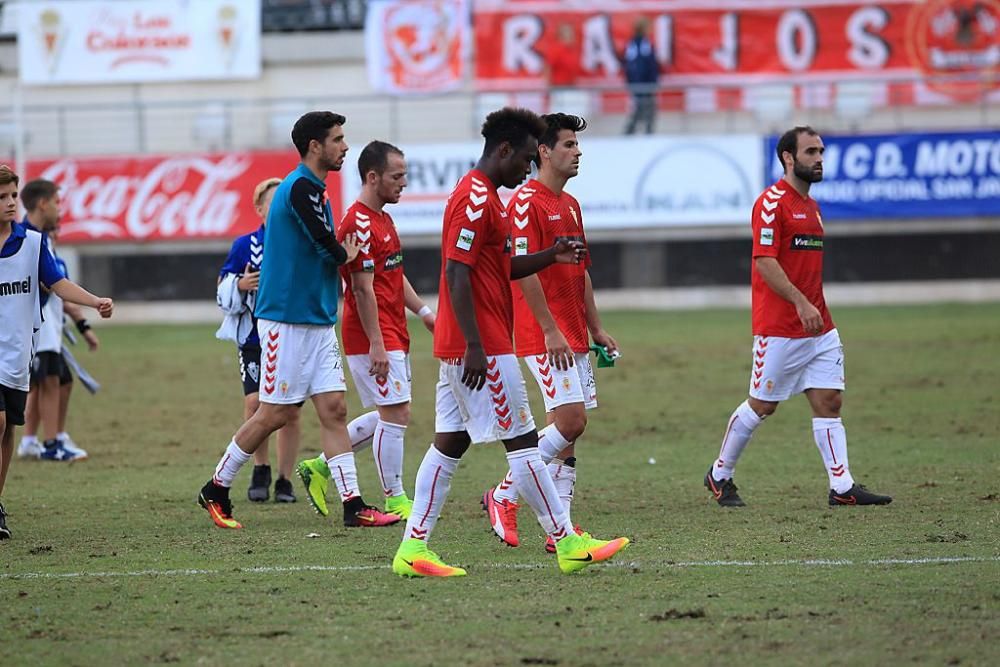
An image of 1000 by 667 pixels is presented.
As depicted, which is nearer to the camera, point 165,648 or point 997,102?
point 165,648

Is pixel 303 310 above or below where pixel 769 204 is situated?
below

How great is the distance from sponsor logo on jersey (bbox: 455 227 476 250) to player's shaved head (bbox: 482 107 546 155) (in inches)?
16.9

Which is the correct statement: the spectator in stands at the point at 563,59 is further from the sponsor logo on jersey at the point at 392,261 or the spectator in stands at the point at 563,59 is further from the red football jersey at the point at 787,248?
the sponsor logo on jersey at the point at 392,261

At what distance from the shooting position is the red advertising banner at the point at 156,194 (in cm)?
2808

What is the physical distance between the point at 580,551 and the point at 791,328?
9.67 feet

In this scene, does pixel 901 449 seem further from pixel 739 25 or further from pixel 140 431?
pixel 739 25

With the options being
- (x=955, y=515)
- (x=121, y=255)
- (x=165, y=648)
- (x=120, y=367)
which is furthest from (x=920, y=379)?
(x=121, y=255)

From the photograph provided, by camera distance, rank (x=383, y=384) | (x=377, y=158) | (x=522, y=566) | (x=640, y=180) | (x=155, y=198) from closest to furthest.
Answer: (x=522, y=566), (x=377, y=158), (x=383, y=384), (x=640, y=180), (x=155, y=198)

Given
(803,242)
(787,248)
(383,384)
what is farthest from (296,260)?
(803,242)

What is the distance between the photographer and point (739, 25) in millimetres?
31734

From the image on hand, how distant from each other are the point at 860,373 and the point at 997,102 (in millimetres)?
14411

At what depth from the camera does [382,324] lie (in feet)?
31.0

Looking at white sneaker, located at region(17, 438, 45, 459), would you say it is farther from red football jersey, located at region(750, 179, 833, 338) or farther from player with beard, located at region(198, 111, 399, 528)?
red football jersey, located at region(750, 179, 833, 338)

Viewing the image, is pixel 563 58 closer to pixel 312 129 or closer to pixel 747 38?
pixel 747 38
